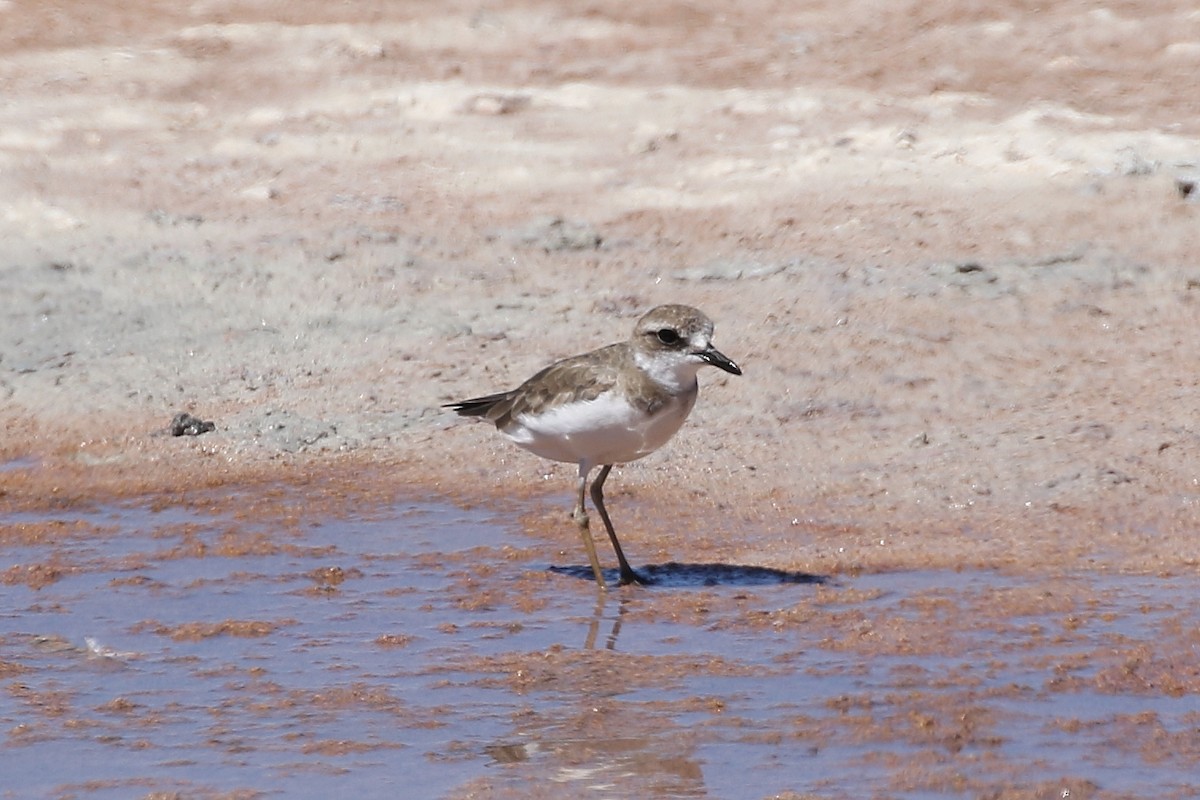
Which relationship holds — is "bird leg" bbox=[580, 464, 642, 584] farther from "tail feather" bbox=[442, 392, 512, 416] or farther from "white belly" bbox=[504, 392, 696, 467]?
"tail feather" bbox=[442, 392, 512, 416]

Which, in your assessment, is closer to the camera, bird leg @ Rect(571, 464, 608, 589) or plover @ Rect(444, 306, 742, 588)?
plover @ Rect(444, 306, 742, 588)

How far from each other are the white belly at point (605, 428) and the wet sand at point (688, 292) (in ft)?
1.79

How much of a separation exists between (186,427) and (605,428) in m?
3.07

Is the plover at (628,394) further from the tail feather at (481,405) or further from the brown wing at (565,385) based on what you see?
the tail feather at (481,405)

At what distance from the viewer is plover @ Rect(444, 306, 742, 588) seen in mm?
6906

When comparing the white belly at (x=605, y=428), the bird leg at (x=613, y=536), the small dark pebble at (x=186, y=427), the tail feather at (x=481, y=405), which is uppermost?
the white belly at (x=605, y=428)

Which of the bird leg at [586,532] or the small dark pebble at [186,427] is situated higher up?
the bird leg at [586,532]

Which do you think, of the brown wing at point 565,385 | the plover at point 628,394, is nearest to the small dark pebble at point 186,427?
the brown wing at point 565,385

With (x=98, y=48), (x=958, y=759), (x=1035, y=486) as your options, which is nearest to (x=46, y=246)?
(x=98, y=48)

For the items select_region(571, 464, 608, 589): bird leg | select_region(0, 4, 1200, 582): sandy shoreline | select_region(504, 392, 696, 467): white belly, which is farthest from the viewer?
select_region(0, 4, 1200, 582): sandy shoreline

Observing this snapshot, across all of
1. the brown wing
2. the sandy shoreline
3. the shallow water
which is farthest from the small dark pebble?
the brown wing

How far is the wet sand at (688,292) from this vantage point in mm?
7266

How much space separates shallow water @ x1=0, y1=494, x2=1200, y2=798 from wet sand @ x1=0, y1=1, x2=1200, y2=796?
1.7 inches

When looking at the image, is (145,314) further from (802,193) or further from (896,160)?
(896,160)
